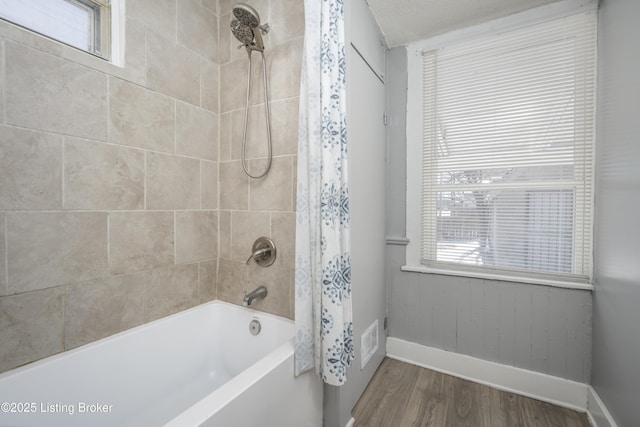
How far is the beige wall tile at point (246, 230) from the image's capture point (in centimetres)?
143

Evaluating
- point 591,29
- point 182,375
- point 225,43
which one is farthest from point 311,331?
point 591,29

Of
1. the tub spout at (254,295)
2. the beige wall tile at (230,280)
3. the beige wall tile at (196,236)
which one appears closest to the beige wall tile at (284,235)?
the tub spout at (254,295)

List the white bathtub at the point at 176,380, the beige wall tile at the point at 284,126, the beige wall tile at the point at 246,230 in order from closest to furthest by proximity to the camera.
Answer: the white bathtub at the point at 176,380 < the beige wall tile at the point at 284,126 < the beige wall tile at the point at 246,230

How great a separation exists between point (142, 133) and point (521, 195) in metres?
2.14

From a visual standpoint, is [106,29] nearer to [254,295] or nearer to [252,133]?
[252,133]

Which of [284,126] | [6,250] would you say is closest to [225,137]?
[284,126]

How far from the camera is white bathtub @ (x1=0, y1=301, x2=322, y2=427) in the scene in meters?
0.83

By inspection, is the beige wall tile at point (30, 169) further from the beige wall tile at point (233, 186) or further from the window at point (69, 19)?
the beige wall tile at point (233, 186)

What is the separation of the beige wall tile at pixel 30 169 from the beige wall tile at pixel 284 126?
88cm

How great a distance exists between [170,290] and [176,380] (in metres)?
0.45

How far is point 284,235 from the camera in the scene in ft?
4.48

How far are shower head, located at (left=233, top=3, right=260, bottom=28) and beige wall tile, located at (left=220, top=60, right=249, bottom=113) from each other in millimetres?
278

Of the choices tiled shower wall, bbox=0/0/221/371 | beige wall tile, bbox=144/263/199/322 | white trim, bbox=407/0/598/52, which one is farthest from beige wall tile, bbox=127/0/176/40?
white trim, bbox=407/0/598/52

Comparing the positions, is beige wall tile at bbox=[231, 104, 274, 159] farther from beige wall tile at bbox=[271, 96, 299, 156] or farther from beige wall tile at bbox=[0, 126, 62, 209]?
beige wall tile at bbox=[0, 126, 62, 209]
